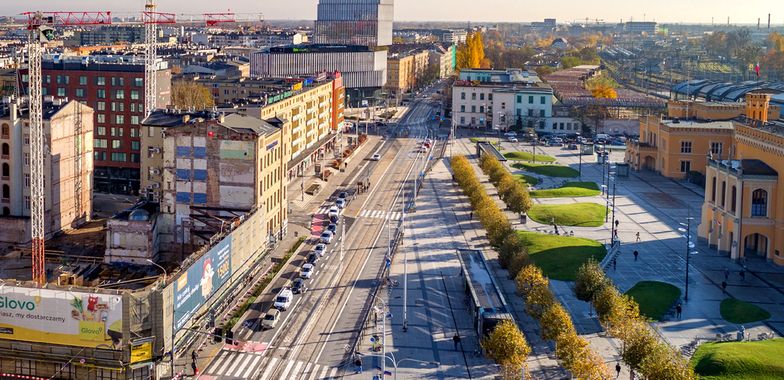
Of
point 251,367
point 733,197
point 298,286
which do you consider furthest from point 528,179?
point 251,367

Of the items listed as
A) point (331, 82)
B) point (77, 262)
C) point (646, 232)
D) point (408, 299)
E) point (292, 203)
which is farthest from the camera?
point (331, 82)

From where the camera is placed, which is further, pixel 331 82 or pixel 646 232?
pixel 331 82

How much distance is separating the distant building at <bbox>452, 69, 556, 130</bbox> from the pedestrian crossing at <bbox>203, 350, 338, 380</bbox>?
113 meters

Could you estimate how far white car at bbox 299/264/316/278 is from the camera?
7106 cm

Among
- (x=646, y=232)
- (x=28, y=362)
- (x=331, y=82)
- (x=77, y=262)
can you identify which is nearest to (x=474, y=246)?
(x=646, y=232)

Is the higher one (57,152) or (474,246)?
(57,152)

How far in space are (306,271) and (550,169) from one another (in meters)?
59.6

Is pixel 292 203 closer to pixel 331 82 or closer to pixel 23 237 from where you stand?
pixel 23 237

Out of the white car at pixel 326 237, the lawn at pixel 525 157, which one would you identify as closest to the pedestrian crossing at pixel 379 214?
the white car at pixel 326 237

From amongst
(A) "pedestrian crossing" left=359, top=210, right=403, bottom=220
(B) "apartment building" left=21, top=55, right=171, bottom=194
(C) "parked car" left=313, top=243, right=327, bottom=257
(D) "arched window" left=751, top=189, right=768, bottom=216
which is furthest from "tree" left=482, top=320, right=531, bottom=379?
(B) "apartment building" left=21, top=55, right=171, bottom=194

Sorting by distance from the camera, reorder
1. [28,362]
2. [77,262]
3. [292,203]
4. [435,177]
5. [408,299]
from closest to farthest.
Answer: [28,362], [408,299], [77,262], [292,203], [435,177]

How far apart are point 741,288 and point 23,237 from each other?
190ft

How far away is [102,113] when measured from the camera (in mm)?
107125

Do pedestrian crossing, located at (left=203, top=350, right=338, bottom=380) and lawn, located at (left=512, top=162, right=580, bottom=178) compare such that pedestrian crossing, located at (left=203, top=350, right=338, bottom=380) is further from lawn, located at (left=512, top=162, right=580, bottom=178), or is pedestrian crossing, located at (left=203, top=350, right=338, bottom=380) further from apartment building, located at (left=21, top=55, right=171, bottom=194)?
lawn, located at (left=512, top=162, right=580, bottom=178)
